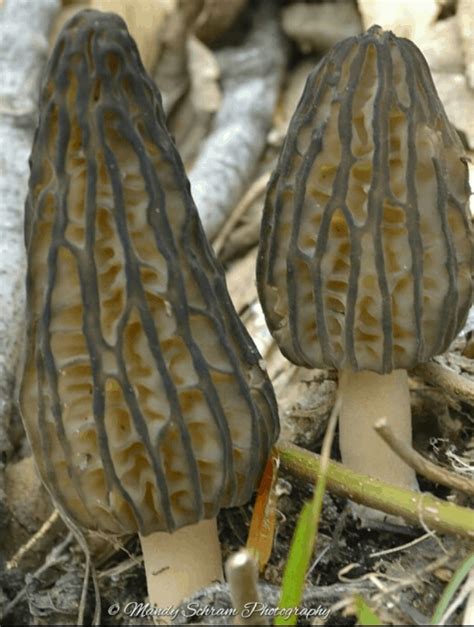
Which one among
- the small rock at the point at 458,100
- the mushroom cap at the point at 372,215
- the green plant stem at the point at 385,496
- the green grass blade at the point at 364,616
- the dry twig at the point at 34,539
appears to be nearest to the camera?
the green grass blade at the point at 364,616

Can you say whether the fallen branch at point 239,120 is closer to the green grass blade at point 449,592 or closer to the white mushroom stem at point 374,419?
the white mushroom stem at point 374,419

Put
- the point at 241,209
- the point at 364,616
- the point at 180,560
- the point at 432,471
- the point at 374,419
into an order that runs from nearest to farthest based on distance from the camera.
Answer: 1. the point at 364,616
2. the point at 432,471
3. the point at 180,560
4. the point at 374,419
5. the point at 241,209

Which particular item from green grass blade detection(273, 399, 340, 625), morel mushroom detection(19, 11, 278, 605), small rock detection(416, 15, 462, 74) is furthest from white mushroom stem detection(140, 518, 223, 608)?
small rock detection(416, 15, 462, 74)

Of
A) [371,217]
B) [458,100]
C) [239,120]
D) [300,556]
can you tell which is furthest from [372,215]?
[239,120]

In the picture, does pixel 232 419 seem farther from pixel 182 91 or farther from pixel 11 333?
pixel 182 91

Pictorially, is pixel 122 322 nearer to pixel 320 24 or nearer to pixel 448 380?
pixel 448 380

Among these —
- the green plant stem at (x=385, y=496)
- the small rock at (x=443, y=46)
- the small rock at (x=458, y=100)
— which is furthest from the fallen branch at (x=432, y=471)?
the small rock at (x=443, y=46)
